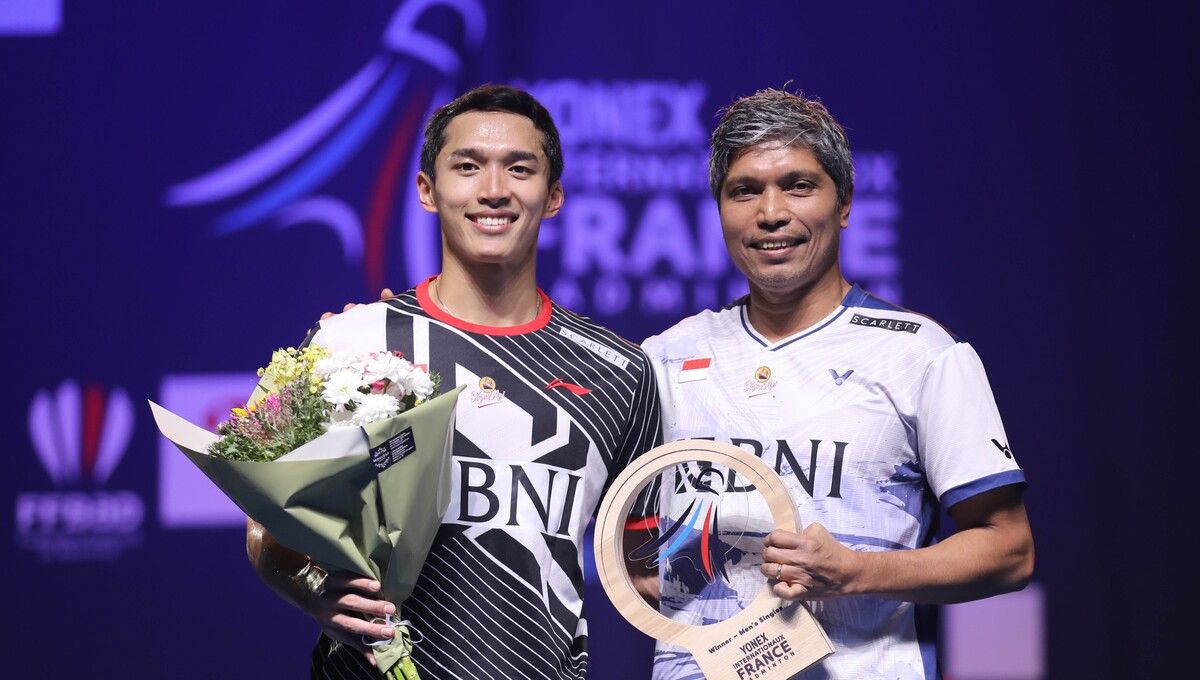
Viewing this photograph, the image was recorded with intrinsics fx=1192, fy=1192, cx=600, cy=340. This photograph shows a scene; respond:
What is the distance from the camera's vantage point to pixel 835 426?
225cm

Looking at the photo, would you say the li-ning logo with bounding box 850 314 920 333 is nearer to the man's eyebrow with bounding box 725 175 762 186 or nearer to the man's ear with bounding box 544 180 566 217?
the man's eyebrow with bounding box 725 175 762 186

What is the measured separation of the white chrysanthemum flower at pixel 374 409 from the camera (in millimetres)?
1826

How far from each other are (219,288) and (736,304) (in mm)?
2115

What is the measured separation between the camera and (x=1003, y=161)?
4227 millimetres

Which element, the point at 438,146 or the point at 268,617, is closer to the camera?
the point at 438,146

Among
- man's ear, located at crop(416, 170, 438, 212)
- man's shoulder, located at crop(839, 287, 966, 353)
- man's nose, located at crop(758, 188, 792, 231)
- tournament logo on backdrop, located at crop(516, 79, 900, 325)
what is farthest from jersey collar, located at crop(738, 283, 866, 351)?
tournament logo on backdrop, located at crop(516, 79, 900, 325)

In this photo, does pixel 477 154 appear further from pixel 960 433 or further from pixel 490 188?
pixel 960 433

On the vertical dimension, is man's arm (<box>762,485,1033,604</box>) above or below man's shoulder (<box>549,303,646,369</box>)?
below

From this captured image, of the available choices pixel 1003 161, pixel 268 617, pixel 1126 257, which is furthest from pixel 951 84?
pixel 268 617

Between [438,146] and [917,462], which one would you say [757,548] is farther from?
[438,146]

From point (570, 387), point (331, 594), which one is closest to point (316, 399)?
point (331, 594)

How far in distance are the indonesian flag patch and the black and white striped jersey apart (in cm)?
9

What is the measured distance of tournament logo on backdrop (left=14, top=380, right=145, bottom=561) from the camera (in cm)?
388

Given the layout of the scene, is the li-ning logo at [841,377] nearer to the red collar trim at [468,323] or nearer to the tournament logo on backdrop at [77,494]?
the red collar trim at [468,323]
